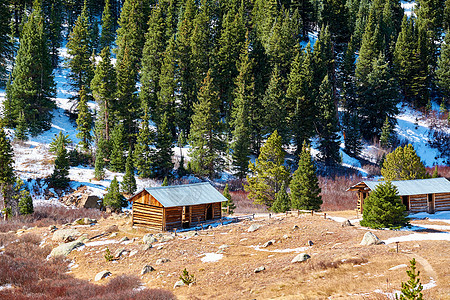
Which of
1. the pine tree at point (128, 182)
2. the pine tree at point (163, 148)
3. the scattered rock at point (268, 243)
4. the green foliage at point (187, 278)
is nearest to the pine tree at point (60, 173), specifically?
the pine tree at point (128, 182)

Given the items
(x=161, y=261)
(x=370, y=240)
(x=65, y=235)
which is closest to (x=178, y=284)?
(x=161, y=261)

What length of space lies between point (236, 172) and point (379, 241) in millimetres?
34558

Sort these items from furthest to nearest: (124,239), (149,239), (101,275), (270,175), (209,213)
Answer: (270,175) < (209,213) < (124,239) < (149,239) < (101,275)

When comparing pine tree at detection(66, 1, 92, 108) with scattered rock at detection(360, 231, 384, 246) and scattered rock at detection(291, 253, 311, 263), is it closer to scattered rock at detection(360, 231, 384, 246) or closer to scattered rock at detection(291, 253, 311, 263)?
scattered rock at detection(291, 253, 311, 263)

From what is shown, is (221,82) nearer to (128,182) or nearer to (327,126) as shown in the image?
(327,126)

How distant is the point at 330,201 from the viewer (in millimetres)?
49969

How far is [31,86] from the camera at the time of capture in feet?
181

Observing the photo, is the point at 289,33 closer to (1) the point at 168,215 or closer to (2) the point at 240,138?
(2) the point at 240,138

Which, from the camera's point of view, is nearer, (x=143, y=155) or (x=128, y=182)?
(x=128, y=182)

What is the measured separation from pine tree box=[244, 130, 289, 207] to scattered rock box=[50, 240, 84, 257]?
64.2 feet

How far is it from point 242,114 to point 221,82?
10443mm

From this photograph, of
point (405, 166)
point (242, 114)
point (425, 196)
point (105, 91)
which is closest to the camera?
point (425, 196)

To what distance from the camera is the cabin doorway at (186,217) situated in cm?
3522

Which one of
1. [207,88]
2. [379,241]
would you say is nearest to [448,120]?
[207,88]
